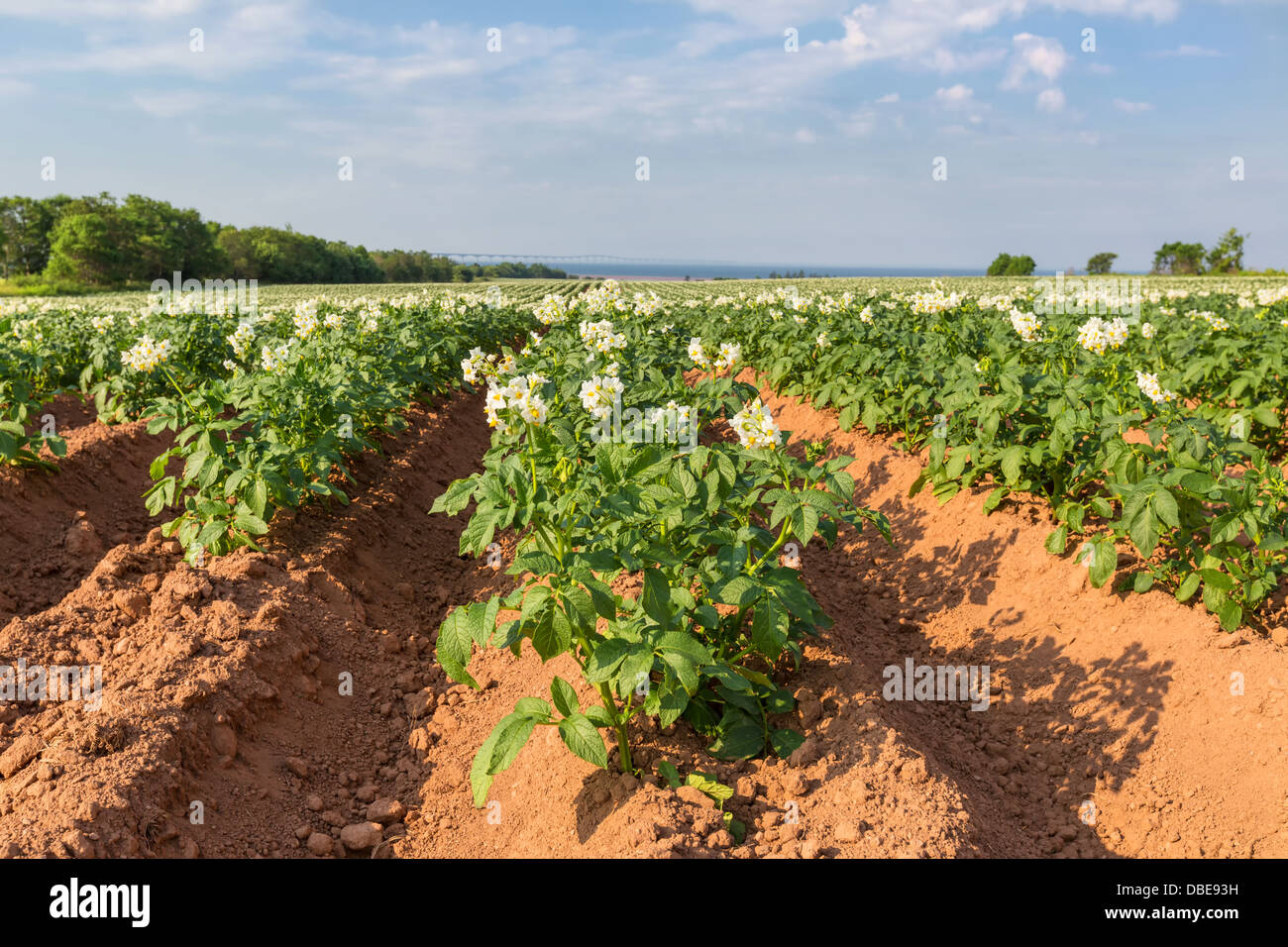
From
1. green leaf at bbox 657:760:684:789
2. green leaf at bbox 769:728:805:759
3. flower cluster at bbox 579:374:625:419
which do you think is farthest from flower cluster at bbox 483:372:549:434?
green leaf at bbox 769:728:805:759

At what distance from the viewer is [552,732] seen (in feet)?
10.2

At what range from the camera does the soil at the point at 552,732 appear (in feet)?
8.60

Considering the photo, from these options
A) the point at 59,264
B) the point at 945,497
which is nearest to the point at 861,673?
the point at 945,497

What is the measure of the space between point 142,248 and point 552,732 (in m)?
67.4

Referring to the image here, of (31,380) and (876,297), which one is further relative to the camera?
(876,297)

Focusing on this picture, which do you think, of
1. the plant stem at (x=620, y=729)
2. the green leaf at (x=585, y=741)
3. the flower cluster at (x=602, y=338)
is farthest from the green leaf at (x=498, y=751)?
the flower cluster at (x=602, y=338)

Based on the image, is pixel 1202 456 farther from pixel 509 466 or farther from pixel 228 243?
pixel 228 243

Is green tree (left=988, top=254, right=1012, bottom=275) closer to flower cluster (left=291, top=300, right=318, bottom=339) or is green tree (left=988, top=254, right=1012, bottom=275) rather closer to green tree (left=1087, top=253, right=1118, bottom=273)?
green tree (left=1087, top=253, right=1118, bottom=273)

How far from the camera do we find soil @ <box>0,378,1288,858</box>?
2.62 metres

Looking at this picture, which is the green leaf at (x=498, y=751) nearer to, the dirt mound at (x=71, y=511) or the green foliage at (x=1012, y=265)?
the dirt mound at (x=71, y=511)

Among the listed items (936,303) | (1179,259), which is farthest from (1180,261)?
(936,303)

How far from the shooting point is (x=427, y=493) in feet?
21.3

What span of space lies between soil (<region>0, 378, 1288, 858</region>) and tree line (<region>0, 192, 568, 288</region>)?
6133 cm

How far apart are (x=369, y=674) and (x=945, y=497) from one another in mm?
4077
